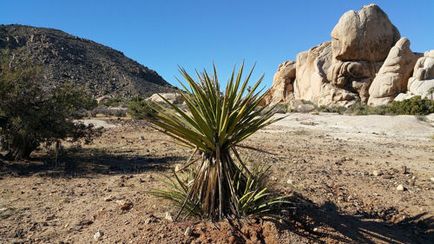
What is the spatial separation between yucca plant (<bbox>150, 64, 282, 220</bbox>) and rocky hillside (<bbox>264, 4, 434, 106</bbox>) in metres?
28.6

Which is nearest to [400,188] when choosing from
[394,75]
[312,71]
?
[394,75]

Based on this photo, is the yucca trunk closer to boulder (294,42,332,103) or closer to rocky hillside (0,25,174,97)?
boulder (294,42,332,103)

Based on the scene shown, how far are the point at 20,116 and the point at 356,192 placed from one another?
616cm

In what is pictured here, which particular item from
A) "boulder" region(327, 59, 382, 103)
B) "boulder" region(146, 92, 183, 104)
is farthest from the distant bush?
"boulder" region(146, 92, 183, 104)

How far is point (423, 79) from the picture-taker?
29578mm

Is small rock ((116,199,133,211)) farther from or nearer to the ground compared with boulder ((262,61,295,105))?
nearer to the ground

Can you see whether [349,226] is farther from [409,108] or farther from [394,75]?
[394,75]

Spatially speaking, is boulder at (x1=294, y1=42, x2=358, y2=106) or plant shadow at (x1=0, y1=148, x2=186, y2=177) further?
boulder at (x1=294, y1=42, x2=358, y2=106)

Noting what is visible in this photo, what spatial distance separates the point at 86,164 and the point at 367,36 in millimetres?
32440

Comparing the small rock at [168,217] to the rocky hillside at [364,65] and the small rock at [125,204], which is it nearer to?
the small rock at [125,204]

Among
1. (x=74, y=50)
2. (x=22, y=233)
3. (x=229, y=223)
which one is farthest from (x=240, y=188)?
(x=74, y=50)

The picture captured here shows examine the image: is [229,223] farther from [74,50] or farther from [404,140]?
[74,50]

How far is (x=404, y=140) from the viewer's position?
14500 millimetres

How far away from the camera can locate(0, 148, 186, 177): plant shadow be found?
24.2 ft
